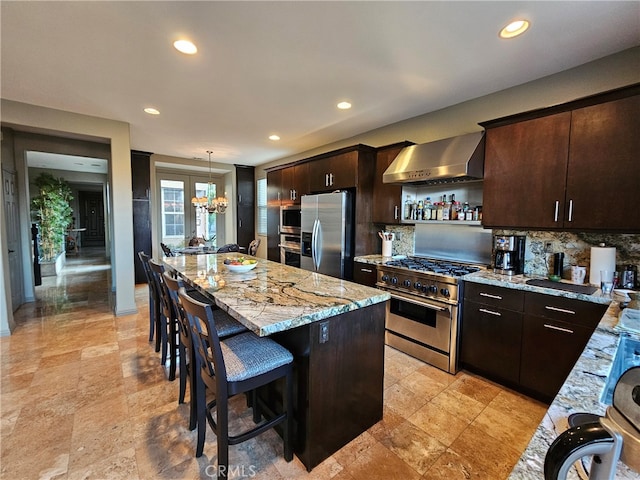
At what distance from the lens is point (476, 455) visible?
5.69 feet

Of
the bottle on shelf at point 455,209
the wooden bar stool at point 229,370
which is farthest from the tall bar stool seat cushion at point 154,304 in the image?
the bottle on shelf at point 455,209

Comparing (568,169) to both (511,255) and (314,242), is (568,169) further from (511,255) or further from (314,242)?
(314,242)

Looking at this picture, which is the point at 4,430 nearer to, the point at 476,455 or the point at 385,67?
the point at 476,455

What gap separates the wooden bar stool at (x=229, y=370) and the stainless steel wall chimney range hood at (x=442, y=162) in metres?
2.21

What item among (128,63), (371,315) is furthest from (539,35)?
(128,63)

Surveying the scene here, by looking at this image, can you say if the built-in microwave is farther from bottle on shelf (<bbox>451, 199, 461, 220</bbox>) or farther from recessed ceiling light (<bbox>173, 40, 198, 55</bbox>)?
recessed ceiling light (<bbox>173, 40, 198, 55</bbox>)

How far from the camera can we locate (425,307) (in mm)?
2801

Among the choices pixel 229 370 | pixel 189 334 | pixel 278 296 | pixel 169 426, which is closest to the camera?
pixel 229 370

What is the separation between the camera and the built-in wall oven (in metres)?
4.69

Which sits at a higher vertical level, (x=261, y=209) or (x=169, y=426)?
(x=261, y=209)

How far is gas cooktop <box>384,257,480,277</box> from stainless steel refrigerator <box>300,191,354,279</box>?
0.68 meters

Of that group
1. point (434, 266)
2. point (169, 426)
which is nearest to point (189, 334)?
point (169, 426)

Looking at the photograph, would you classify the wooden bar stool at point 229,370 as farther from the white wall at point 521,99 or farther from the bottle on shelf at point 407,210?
the white wall at point 521,99

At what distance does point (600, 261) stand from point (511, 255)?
606 millimetres
